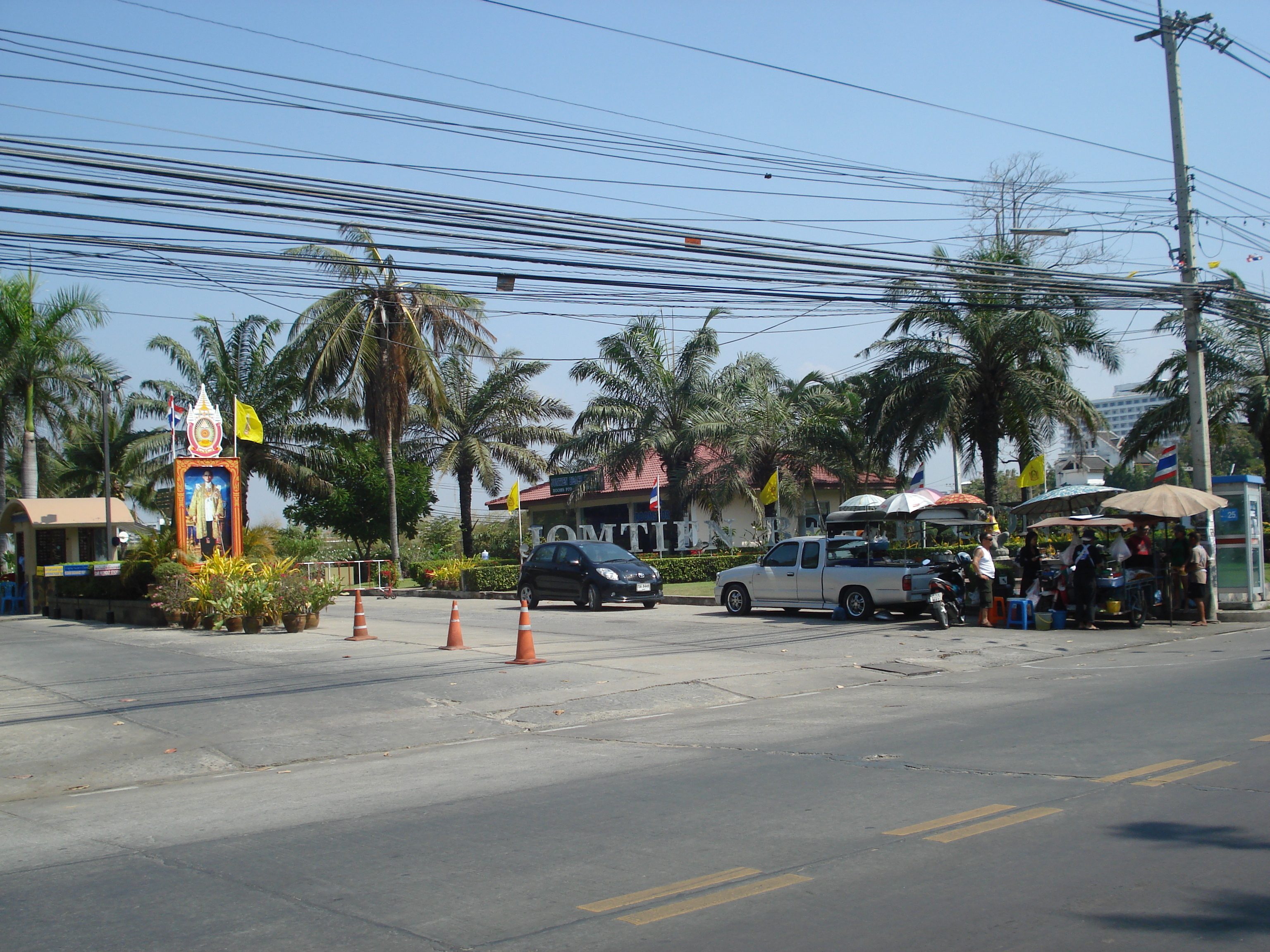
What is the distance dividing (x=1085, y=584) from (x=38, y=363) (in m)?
32.6

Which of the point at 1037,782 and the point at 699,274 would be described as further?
the point at 699,274

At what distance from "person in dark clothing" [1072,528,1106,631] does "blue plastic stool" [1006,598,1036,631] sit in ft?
2.44

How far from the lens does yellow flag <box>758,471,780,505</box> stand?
1273 inches

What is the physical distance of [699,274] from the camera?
15.7 meters

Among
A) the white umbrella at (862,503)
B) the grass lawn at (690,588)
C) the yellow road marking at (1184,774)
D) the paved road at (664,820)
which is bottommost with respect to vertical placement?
the paved road at (664,820)

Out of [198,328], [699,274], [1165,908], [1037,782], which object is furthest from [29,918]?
[198,328]

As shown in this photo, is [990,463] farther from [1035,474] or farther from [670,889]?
[670,889]

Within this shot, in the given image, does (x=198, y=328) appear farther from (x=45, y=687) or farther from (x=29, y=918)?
(x=29, y=918)

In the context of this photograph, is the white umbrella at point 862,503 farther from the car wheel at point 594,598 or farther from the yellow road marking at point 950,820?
the yellow road marking at point 950,820

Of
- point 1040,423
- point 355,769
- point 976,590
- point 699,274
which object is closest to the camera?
point 355,769

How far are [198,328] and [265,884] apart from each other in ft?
119

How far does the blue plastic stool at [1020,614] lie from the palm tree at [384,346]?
22301 mm

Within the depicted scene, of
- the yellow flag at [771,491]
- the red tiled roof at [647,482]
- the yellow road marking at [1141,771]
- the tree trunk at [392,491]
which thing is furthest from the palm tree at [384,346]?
the yellow road marking at [1141,771]

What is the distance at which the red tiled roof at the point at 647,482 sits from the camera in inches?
1526
